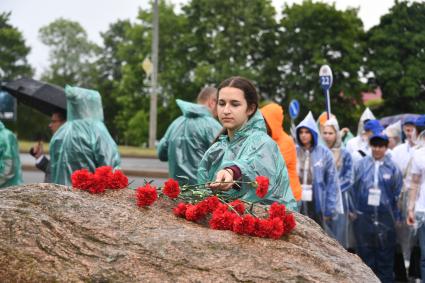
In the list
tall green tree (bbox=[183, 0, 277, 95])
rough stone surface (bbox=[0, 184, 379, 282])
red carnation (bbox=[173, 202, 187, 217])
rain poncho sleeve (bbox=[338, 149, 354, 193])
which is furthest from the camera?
tall green tree (bbox=[183, 0, 277, 95])

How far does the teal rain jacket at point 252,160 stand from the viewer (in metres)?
3.64

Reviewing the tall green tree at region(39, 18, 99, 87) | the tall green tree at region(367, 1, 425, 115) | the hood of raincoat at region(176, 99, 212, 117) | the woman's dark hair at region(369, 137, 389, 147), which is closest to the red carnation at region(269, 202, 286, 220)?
the hood of raincoat at region(176, 99, 212, 117)

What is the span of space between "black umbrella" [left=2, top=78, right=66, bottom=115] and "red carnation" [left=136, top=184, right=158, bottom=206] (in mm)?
4767

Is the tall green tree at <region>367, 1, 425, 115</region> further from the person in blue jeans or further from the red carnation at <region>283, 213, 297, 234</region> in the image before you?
the red carnation at <region>283, 213, 297, 234</region>

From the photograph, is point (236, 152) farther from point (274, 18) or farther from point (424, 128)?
point (274, 18)

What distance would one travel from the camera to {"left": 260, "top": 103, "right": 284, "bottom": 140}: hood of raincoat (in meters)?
7.38

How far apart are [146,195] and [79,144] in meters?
3.95

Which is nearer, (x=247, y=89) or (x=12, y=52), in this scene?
(x=247, y=89)

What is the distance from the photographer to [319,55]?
1614 inches

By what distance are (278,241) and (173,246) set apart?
1.36 feet

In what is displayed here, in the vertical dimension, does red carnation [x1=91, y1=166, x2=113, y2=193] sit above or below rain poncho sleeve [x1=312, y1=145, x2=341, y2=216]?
above

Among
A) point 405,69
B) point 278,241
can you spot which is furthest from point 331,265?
point 405,69

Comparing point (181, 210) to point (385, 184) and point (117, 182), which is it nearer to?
point (117, 182)

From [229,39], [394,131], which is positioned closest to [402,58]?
[229,39]
